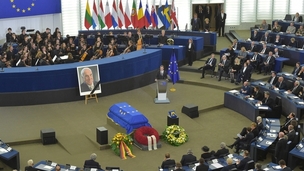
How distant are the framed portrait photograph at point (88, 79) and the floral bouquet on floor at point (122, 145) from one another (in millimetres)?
5320

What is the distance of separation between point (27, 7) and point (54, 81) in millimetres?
11743

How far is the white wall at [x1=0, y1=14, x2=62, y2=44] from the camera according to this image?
31709 millimetres

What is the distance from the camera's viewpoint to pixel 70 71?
22.2 metres

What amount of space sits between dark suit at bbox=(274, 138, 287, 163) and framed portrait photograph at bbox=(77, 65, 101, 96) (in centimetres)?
916

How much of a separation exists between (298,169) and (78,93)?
34.2 feet

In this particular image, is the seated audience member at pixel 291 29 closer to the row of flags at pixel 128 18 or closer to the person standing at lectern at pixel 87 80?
the row of flags at pixel 128 18

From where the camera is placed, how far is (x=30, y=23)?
109ft

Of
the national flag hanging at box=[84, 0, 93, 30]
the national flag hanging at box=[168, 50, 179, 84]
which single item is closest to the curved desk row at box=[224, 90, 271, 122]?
the national flag hanging at box=[168, 50, 179, 84]

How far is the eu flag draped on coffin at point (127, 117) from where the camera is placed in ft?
59.7

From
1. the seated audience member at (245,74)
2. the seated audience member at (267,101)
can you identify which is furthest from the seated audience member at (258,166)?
the seated audience member at (245,74)

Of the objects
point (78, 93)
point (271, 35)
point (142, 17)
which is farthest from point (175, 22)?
point (78, 93)

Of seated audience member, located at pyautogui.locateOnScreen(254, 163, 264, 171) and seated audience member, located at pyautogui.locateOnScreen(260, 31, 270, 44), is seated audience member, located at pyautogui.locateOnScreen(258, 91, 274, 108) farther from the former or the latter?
seated audience member, located at pyautogui.locateOnScreen(260, 31, 270, 44)

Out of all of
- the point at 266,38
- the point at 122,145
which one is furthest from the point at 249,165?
the point at 266,38

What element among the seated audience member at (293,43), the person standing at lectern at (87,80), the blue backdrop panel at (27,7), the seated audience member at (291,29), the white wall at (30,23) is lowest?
the person standing at lectern at (87,80)
